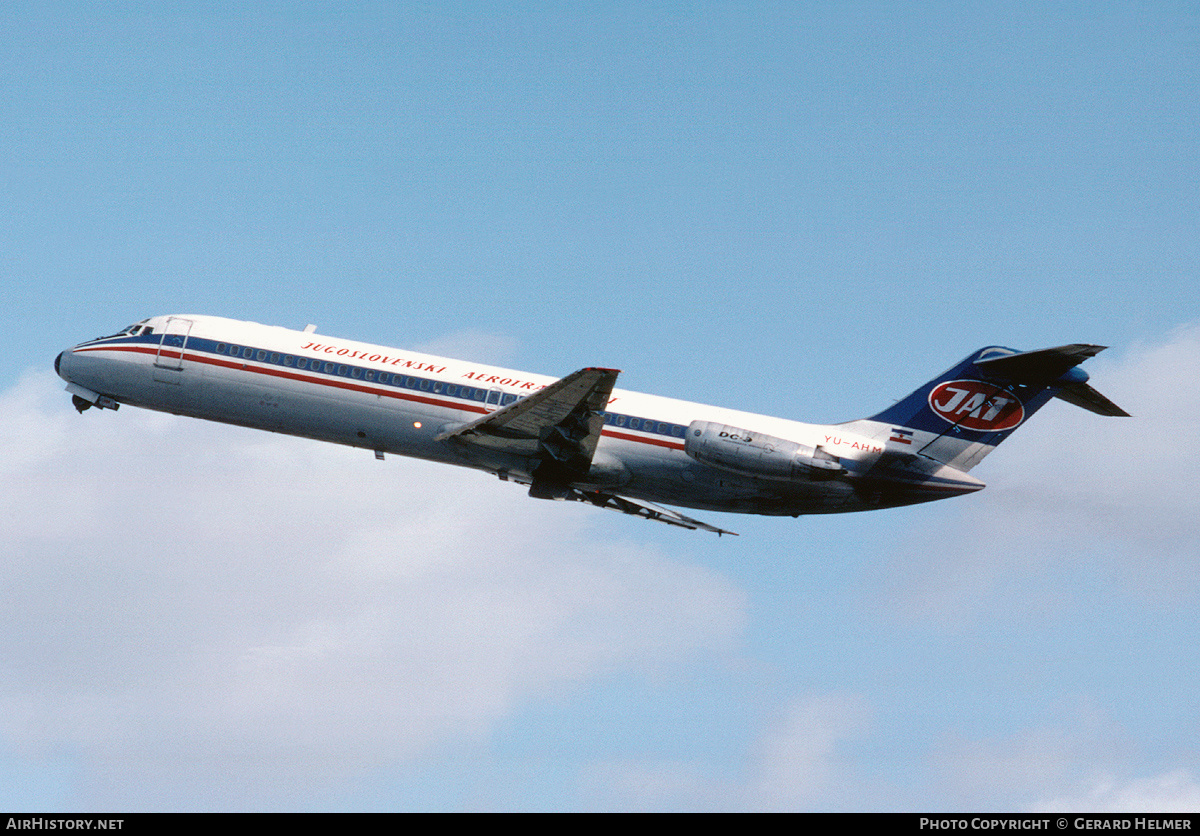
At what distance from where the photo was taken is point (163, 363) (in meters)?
37.8

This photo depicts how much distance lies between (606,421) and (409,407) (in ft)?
17.6

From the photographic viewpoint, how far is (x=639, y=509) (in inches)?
1471

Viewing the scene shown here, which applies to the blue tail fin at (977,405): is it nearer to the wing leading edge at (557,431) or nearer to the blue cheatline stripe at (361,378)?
the blue cheatline stripe at (361,378)

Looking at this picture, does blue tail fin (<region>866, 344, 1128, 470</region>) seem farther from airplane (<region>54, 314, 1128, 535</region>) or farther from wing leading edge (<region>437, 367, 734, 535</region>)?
wing leading edge (<region>437, 367, 734, 535</region>)

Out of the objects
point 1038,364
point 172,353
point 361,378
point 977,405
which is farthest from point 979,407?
point 172,353

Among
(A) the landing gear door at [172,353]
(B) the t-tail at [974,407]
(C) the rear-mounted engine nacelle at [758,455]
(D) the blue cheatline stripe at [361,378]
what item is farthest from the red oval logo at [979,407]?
(A) the landing gear door at [172,353]

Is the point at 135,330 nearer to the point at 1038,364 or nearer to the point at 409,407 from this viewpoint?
the point at 409,407

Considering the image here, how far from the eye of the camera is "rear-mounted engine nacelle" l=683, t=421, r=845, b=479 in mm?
33000

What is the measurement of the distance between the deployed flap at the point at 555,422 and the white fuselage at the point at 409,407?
0.65 m
